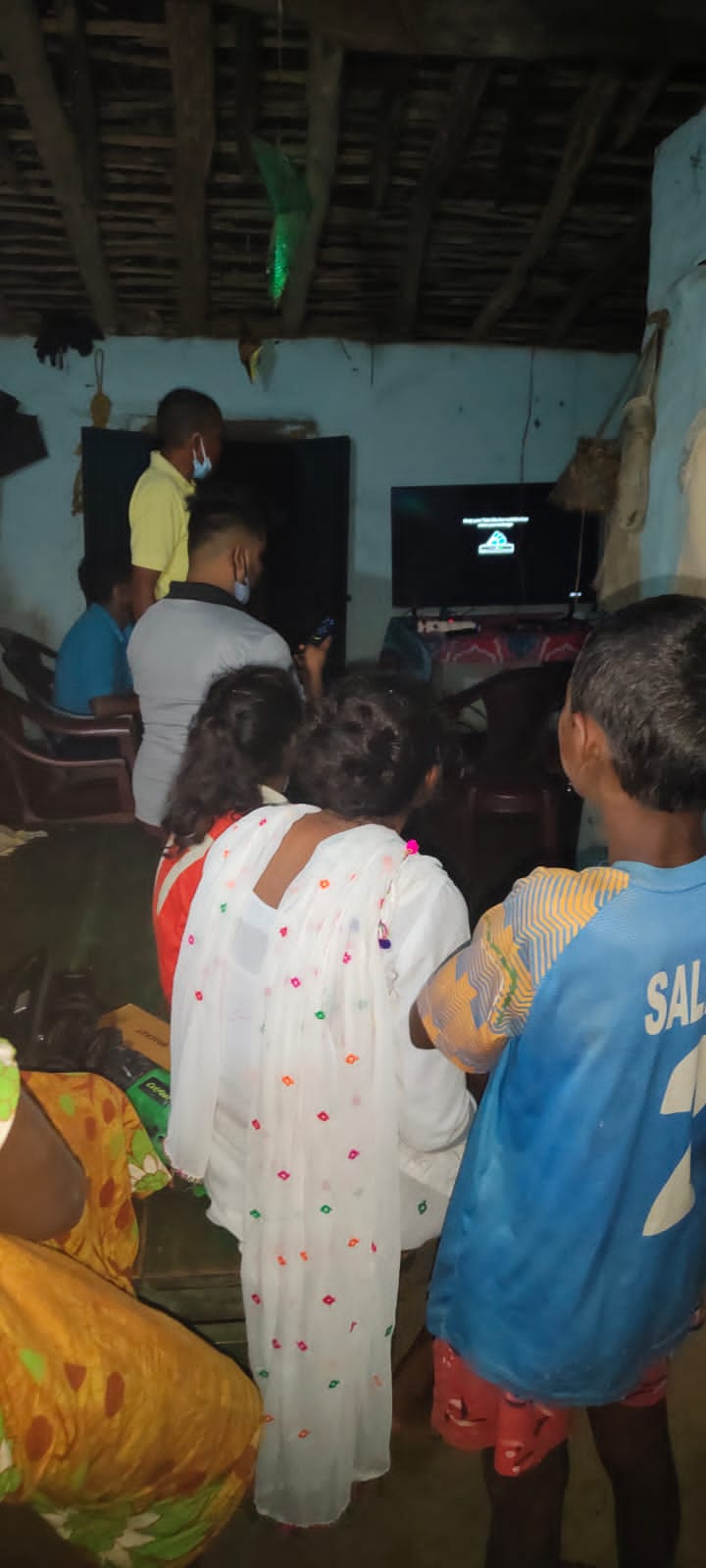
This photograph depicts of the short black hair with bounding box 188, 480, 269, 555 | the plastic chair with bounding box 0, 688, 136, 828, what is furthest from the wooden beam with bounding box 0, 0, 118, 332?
the plastic chair with bounding box 0, 688, 136, 828

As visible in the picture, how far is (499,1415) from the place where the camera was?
4.12ft

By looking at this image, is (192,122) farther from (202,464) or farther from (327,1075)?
(327,1075)

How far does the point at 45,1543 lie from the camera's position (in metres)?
1.59

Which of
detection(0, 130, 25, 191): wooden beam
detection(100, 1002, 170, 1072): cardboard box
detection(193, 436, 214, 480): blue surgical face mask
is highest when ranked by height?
detection(0, 130, 25, 191): wooden beam

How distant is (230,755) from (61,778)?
2.35 m

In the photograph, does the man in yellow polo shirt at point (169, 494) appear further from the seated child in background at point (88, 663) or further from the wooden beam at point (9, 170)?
the wooden beam at point (9, 170)

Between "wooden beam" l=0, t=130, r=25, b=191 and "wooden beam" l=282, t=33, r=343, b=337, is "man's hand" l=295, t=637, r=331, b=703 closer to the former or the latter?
"wooden beam" l=282, t=33, r=343, b=337

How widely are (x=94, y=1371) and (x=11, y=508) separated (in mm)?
5738

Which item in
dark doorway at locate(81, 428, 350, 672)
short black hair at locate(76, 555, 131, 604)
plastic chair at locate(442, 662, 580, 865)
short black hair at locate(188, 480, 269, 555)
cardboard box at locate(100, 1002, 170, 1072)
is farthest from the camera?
dark doorway at locate(81, 428, 350, 672)

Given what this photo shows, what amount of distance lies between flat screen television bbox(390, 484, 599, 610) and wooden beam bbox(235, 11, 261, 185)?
2.79m

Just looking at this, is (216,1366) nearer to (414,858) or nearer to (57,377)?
(414,858)

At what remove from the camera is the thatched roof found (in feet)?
8.45

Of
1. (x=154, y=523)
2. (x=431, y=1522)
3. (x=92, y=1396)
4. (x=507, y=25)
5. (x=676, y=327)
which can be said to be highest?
(x=507, y=25)

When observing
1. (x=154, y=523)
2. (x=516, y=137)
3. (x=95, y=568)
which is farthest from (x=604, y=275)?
(x=95, y=568)
